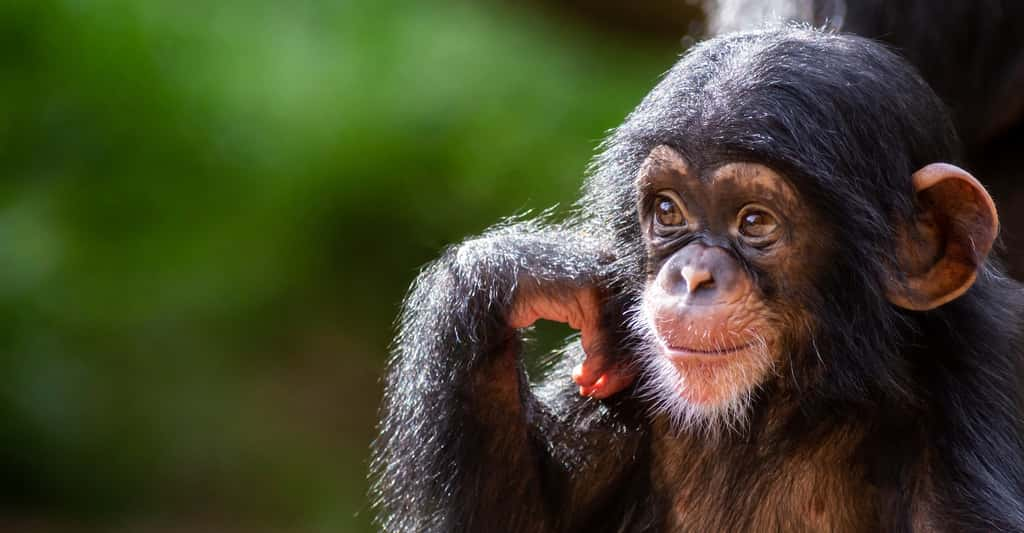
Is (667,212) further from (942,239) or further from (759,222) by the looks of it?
(942,239)

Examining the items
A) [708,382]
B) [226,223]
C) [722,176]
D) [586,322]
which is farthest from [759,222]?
[226,223]

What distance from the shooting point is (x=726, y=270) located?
3.79 m

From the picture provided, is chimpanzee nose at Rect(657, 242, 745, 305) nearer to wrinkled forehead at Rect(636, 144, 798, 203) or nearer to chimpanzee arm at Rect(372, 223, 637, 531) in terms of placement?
wrinkled forehead at Rect(636, 144, 798, 203)

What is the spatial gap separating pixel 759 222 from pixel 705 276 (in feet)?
0.67

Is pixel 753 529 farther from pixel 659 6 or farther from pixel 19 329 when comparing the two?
pixel 659 6

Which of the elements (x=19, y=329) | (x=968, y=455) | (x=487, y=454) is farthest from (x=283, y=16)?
(x=968, y=455)

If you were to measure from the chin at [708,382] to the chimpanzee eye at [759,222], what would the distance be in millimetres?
286


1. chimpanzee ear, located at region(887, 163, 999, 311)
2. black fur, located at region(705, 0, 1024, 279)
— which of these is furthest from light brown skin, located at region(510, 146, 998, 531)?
black fur, located at region(705, 0, 1024, 279)

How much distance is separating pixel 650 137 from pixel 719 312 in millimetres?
519

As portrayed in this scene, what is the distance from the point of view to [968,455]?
3961mm

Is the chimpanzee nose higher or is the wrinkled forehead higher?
the wrinkled forehead

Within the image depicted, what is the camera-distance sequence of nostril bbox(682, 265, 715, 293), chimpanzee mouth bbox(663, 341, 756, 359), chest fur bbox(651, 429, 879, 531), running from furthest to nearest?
chest fur bbox(651, 429, 879, 531), chimpanzee mouth bbox(663, 341, 756, 359), nostril bbox(682, 265, 715, 293)

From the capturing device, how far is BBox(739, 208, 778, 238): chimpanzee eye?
3.83 metres

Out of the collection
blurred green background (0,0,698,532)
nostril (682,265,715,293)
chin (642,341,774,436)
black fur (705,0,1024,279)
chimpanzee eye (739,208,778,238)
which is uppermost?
blurred green background (0,0,698,532)
